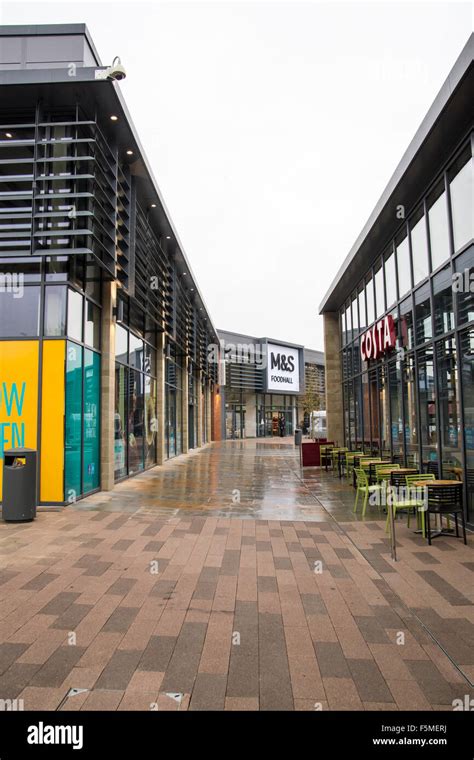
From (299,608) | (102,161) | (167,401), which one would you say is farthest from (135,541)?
(167,401)

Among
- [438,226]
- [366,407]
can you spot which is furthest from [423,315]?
[366,407]

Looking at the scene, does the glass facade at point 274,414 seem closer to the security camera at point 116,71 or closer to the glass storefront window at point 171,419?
the glass storefront window at point 171,419

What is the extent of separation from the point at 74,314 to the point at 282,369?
3794 cm

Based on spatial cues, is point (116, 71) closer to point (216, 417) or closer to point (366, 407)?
point (366, 407)

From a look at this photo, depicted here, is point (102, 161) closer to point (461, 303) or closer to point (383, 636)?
point (461, 303)

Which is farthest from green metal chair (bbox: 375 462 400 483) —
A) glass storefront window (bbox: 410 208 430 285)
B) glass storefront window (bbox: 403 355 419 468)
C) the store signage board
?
the store signage board

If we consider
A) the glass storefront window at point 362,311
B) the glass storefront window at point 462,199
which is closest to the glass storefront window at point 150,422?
the glass storefront window at point 362,311

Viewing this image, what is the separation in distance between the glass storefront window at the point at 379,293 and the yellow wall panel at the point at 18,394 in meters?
9.50

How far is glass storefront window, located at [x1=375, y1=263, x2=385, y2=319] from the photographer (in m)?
13.6

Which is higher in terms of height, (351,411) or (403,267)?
(403,267)

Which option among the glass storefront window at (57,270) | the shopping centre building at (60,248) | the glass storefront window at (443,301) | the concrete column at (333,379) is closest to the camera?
the glass storefront window at (443,301)

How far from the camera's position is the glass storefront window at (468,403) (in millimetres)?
7672

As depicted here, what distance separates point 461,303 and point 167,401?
45.1 feet

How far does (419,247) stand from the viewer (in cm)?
1034
